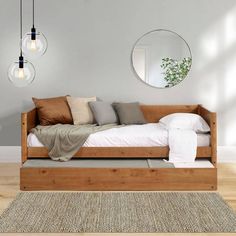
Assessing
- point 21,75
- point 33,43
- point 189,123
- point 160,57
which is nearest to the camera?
point 21,75

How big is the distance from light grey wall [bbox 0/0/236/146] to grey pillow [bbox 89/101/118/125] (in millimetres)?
359

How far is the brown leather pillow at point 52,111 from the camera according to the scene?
5641mm

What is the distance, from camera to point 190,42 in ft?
19.9

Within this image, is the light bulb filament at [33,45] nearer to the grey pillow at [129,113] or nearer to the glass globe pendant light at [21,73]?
the glass globe pendant light at [21,73]

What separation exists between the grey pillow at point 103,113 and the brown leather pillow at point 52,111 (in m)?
0.30

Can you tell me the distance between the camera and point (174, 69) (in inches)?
239

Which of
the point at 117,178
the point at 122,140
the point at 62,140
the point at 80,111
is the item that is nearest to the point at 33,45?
the point at 62,140

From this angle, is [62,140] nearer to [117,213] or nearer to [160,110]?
[117,213]

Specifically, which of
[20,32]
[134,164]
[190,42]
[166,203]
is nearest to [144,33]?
[190,42]

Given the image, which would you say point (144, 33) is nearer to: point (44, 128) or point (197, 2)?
point (197, 2)

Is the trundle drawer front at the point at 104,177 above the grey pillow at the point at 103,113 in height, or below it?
below

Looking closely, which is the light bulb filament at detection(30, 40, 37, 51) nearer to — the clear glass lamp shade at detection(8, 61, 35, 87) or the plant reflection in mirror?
the clear glass lamp shade at detection(8, 61, 35, 87)

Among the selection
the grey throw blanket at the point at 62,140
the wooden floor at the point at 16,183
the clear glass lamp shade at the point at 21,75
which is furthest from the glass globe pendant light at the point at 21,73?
→ the wooden floor at the point at 16,183

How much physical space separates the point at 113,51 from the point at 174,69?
30.0 inches
